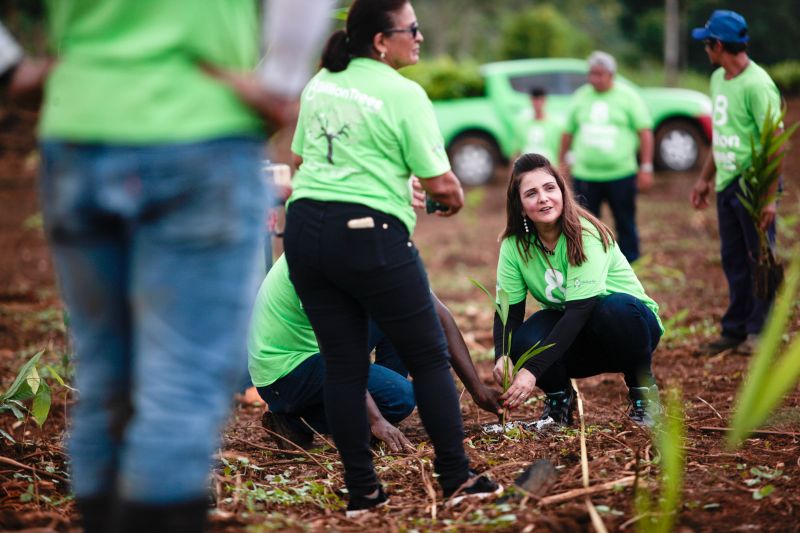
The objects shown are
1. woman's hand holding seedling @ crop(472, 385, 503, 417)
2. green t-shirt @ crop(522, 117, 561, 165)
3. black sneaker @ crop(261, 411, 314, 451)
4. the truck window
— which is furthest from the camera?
the truck window

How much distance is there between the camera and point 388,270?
284 centimetres

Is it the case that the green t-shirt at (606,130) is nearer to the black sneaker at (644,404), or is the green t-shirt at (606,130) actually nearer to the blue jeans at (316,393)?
the black sneaker at (644,404)

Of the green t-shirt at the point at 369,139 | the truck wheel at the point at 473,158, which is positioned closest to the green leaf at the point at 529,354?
the green t-shirt at the point at 369,139

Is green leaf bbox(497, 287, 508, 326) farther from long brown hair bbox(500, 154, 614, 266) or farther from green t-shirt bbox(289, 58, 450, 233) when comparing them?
green t-shirt bbox(289, 58, 450, 233)

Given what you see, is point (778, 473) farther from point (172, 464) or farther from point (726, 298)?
point (726, 298)

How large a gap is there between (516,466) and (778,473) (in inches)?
34.5

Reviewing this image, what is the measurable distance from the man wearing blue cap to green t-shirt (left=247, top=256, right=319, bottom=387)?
110 inches

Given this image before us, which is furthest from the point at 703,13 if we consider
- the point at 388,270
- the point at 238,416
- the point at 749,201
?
the point at 388,270

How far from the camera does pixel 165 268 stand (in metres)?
2.06

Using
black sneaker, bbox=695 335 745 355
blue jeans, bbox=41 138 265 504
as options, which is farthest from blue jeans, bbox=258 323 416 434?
black sneaker, bbox=695 335 745 355

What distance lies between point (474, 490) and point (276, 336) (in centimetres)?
133

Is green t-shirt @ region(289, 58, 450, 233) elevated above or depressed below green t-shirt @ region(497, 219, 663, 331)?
above

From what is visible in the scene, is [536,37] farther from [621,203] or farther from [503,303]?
[503,303]

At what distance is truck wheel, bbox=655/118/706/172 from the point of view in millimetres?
15359
